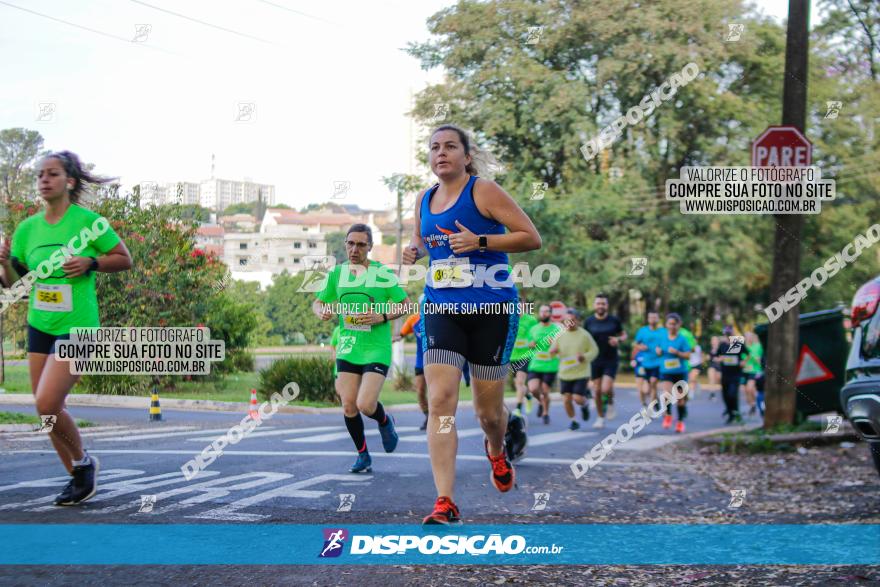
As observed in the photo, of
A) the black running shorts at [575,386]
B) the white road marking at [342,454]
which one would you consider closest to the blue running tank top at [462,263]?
the white road marking at [342,454]

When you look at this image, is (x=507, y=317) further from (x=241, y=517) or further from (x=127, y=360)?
(x=127, y=360)

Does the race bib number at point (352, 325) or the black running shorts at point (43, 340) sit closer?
the black running shorts at point (43, 340)

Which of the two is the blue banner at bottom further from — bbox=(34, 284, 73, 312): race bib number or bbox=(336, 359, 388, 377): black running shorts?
bbox=(336, 359, 388, 377): black running shorts

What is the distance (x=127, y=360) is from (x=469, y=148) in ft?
27.3

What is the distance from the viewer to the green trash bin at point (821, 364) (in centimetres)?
1259

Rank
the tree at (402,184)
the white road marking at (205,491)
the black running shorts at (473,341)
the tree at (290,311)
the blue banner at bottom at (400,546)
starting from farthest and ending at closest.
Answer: the tree at (402,184) < the tree at (290,311) < the white road marking at (205,491) < the black running shorts at (473,341) < the blue banner at bottom at (400,546)

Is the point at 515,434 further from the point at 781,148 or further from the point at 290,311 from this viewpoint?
the point at 290,311

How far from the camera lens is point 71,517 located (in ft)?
17.7

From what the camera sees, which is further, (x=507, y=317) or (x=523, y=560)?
(x=507, y=317)

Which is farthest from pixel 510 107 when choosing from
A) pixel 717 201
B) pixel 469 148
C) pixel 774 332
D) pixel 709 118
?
pixel 469 148

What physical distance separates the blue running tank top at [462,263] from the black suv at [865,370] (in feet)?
7.42

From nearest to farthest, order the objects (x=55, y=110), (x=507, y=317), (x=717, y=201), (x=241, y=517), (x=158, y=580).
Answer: (x=158, y=580) → (x=507, y=317) → (x=241, y=517) → (x=55, y=110) → (x=717, y=201)

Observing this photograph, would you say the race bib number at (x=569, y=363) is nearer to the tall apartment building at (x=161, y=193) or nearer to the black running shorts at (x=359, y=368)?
the tall apartment building at (x=161, y=193)

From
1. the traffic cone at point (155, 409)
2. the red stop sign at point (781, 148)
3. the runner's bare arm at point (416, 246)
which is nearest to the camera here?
the runner's bare arm at point (416, 246)
